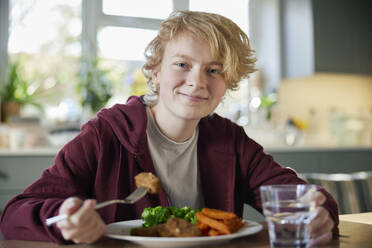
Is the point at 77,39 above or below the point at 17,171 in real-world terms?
above

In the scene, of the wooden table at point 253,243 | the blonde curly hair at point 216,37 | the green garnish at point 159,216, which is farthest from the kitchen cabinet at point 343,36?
the green garnish at point 159,216

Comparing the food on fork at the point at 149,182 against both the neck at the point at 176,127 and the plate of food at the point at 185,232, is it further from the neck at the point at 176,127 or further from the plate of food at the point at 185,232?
the neck at the point at 176,127

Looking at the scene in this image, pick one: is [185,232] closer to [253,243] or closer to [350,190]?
[253,243]

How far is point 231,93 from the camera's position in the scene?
355 cm

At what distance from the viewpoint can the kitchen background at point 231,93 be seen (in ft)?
10.8

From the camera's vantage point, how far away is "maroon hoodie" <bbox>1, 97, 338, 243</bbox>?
1098 millimetres

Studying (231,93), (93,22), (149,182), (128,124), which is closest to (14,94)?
(93,22)

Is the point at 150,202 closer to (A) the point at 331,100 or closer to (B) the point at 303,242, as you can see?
(B) the point at 303,242

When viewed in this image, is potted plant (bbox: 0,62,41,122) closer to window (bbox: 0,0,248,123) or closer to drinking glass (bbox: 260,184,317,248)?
window (bbox: 0,0,248,123)

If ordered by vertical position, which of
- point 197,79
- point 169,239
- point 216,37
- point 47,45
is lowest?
point 169,239

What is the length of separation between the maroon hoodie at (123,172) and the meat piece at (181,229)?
0.83ft

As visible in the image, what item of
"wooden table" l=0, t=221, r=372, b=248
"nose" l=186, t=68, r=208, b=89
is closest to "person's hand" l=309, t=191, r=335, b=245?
"wooden table" l=0, t=221, r=372, b=248

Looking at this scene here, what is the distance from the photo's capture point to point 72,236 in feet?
2.82

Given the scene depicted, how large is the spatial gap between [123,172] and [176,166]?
20 cm
